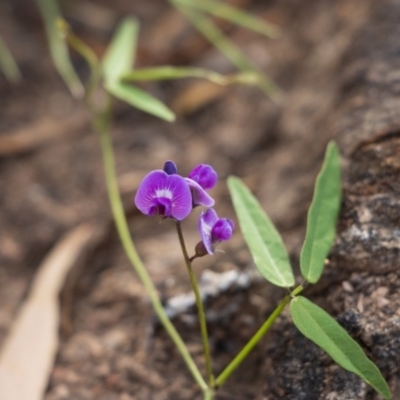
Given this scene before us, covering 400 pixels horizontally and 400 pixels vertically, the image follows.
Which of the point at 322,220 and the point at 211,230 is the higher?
the point at 211,230

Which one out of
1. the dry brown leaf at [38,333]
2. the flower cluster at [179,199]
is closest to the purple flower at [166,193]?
the flower cluster at [179,199]

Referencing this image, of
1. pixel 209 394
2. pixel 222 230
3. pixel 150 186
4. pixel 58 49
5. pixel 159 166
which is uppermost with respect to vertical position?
pixel 58 49

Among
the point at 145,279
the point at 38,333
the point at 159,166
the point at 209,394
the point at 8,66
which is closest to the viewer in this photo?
the point at 209,394

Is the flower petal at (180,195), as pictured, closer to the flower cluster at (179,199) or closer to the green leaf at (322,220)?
the flower cluster at (179,199)

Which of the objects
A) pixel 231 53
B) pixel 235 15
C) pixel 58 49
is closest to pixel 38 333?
pixel 58 49

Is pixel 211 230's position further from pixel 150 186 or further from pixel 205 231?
pixel 150 186

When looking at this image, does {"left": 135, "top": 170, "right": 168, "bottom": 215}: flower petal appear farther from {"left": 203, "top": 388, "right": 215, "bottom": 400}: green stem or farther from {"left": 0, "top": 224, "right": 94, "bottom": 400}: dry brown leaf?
{"left": 0, "top": 224, "right": 94, "bottom": 400}: dry brown leaf

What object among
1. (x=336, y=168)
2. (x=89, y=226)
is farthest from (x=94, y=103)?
(x=336, y=168)
